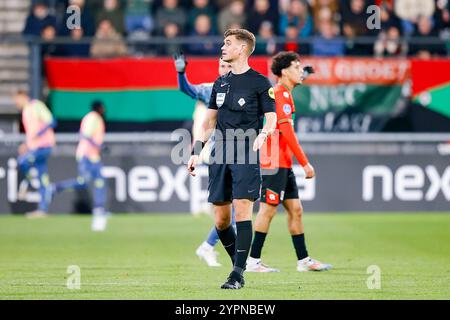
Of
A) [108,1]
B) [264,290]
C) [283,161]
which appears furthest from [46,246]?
[108,1]

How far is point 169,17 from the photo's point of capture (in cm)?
2048

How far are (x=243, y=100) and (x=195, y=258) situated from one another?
11.6 feet

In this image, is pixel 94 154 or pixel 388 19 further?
pixel 388 19

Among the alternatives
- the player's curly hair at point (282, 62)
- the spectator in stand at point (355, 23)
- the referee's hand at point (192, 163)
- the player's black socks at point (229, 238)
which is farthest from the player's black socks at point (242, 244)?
the spectator in stand at point (355, 23)

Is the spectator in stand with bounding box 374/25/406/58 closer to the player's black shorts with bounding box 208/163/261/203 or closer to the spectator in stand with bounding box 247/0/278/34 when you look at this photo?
the spectator in stand with bounding box 247/0/278/34

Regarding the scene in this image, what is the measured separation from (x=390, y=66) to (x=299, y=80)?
853 centimetres

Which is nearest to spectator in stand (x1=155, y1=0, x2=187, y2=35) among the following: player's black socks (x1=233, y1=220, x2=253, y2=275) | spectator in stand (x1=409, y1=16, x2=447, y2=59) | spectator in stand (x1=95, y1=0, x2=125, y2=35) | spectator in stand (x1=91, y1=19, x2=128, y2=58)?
spectator in stand (x1=95, y1=0, x2=125, y2=35)

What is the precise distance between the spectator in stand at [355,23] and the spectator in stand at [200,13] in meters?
2.47

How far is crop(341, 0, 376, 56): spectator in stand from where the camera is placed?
787 inches

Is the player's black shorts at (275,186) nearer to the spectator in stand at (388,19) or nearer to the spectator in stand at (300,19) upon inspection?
the spectator in stand at (300,19)

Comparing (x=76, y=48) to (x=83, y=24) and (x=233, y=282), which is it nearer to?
(x=83, y=24)

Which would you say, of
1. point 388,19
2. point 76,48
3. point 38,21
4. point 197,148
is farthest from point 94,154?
point 197,148

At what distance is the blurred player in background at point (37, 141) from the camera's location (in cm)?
1856

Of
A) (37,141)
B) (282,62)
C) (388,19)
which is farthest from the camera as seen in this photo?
A: (388,19)
